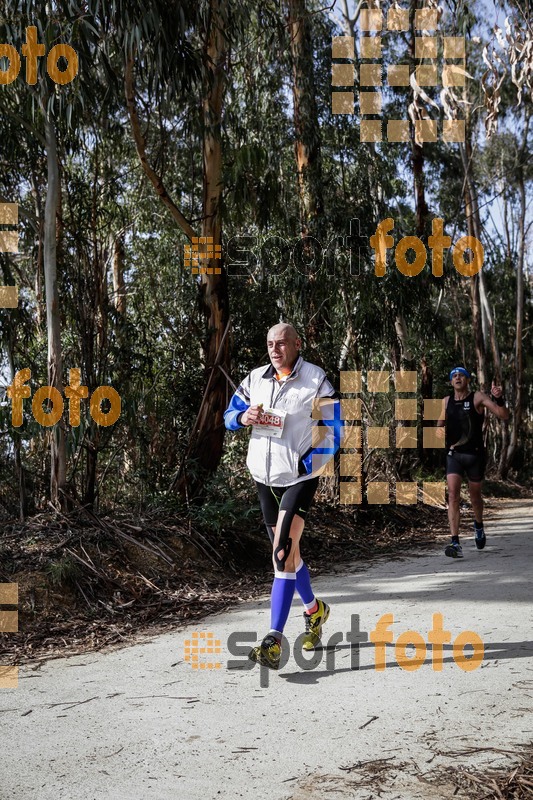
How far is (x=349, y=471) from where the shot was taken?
1174cm

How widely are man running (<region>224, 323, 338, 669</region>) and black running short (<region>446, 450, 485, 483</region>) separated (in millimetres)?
4181

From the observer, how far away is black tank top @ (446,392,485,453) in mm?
9125

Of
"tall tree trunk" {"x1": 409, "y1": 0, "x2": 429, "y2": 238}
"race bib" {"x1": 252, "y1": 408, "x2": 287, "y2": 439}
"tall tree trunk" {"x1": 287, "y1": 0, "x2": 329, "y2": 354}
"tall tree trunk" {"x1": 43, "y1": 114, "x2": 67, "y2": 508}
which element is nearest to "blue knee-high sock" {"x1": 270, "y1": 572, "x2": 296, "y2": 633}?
"race bib" {"x1": 252, "y1": 408, "x2": 287, "y2": 439}

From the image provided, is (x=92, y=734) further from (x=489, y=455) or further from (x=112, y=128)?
(x=489, y=455)

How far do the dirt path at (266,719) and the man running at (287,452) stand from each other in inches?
17.6

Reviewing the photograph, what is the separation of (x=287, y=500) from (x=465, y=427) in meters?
4.51

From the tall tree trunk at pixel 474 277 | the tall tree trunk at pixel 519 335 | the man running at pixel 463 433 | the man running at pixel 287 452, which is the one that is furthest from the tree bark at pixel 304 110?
the tall tree trunk at pixel 519 335

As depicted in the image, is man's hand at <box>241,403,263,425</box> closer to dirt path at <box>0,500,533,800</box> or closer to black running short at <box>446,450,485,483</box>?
dirt path at <box>0,500,533,800</box>

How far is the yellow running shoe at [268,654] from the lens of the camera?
4.81 meters

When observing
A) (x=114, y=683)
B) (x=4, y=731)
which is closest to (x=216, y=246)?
(x=114, y=683)

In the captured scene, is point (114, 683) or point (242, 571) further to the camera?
point (242, 571)

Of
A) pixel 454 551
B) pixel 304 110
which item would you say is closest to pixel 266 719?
pixel 454 551

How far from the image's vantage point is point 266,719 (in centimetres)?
404

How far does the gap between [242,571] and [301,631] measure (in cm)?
251
